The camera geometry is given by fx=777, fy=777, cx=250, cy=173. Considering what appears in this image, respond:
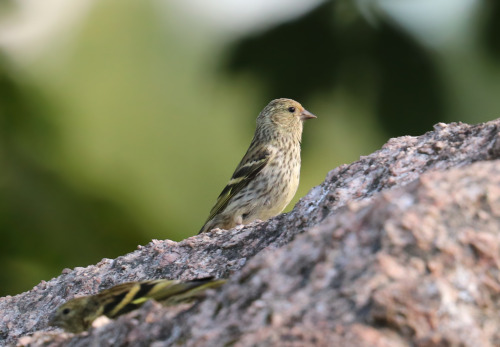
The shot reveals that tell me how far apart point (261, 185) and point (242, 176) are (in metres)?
0.19

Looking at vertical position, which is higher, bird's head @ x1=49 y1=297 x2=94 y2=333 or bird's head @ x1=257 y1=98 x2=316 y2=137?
bird's head @ x1=257 y1=98 x2=316 y2=137

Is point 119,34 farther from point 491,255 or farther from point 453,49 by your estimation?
point 491,255

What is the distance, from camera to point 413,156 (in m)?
2.62

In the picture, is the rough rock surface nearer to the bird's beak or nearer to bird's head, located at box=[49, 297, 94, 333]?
bird's head, located at box=[49, 297, 94, 333]

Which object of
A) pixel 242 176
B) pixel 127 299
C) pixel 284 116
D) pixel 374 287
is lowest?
pixel 374 287

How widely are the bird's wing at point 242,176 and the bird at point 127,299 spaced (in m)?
3.01

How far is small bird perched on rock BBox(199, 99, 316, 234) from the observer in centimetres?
527

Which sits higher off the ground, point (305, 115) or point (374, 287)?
point (305, 115)

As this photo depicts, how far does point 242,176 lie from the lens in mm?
5457

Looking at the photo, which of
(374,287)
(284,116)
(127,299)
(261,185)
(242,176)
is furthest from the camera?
(284,116)

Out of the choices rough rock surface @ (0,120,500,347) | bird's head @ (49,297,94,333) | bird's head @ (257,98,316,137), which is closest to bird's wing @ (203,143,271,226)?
bird's head @ (257,98,316,137)

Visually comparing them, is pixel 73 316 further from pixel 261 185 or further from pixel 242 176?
pixel 242 176

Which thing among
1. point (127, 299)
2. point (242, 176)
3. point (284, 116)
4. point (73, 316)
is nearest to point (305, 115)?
point (284, 116)

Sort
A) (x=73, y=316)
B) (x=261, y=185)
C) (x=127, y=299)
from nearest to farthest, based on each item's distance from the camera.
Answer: (x=127, y=299), (x=73, y=316), (x=261, y=185)
